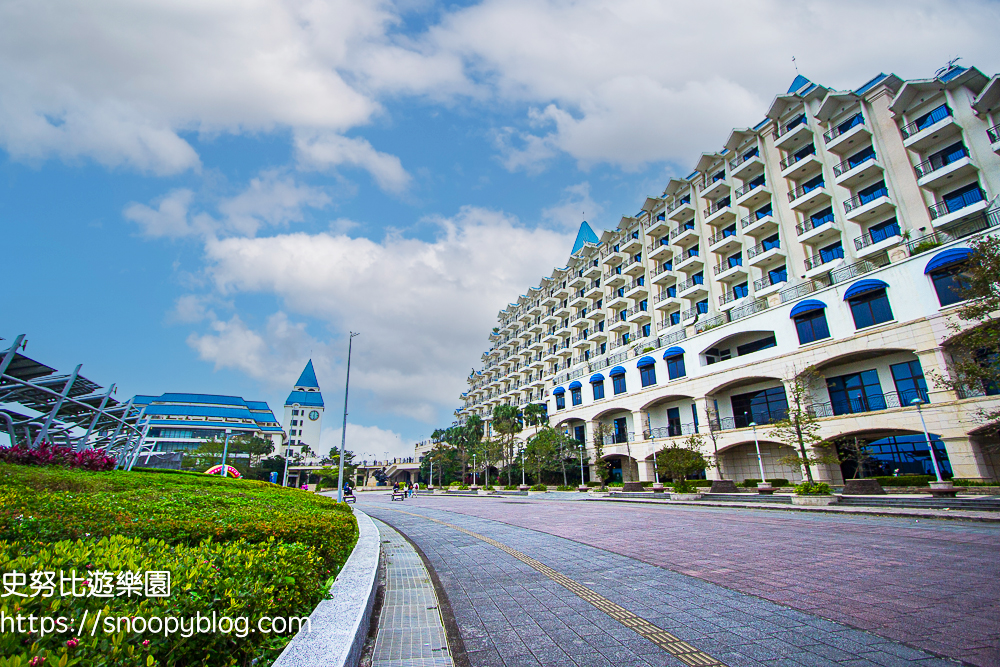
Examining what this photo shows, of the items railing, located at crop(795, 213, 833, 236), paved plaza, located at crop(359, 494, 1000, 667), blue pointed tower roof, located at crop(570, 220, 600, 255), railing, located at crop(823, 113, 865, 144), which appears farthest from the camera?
blue pointed tower roof, located at crop(570, 220, 600, 255)

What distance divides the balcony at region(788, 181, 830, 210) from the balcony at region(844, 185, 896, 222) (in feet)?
5.42

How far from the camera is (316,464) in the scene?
96.9 meters

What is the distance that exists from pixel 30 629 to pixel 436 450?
229 feet

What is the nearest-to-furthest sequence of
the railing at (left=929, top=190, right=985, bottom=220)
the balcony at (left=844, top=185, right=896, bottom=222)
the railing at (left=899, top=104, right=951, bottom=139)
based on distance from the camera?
the railing at (left=929, top=190, right=985, bottom=220) < the railing at (left=899, top=104, right=951, bottom=139) < the balcony at (left=844, top=185, right=896, bottom=222)

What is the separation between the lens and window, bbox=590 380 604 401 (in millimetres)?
44075

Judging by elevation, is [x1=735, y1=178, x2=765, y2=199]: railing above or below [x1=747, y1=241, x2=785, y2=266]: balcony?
above

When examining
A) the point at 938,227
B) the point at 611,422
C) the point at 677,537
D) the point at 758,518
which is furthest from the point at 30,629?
the point at 611,422

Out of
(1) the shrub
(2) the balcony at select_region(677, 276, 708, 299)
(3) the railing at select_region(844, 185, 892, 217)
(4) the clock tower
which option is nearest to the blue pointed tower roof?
(2) the balcony at select_region(677, 276, 708, 299)

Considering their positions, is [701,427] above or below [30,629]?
above

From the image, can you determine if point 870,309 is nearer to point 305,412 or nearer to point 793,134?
point 793,134

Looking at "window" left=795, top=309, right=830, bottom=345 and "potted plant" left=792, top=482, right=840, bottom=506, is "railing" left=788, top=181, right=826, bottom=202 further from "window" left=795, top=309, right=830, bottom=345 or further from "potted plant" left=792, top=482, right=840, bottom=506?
"potted plant" left=792, top=482, right=840, bottom=506

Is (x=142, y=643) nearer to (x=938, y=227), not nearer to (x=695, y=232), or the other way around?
(x=938, y=227)

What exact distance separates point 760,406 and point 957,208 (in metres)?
16.0

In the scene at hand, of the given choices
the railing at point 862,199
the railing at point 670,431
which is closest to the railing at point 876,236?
the railing at point 862,199
